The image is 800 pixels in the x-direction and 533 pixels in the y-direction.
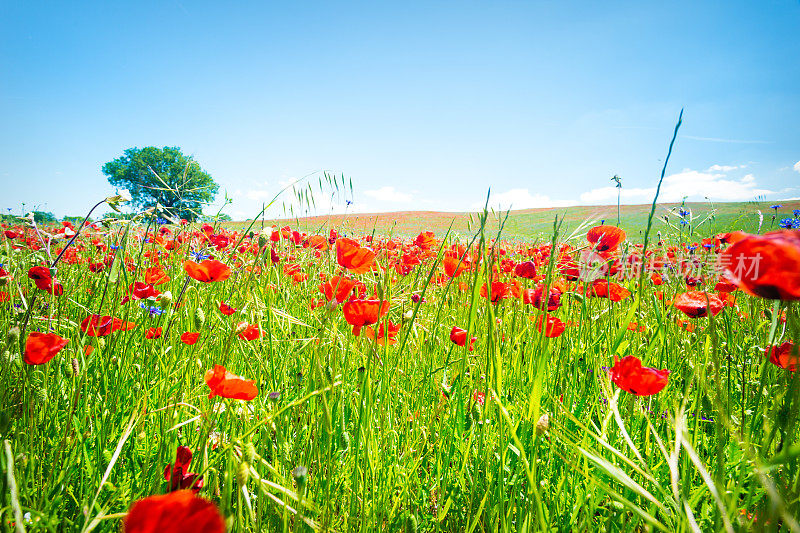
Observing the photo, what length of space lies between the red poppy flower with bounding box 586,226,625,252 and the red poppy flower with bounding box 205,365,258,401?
4.15ft

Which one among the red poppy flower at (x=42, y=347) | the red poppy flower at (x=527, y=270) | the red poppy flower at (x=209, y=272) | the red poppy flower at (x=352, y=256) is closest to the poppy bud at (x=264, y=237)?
the red poppy flower at (x=209, y=272)

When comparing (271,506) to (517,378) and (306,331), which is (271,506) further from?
(306,331)

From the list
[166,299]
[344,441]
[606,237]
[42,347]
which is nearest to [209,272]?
[166,299]

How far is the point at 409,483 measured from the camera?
3.07 feet

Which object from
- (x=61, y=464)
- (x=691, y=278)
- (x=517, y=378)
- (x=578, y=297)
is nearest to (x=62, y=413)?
(x=61, y=464)

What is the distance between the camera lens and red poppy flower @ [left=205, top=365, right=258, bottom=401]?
69cm

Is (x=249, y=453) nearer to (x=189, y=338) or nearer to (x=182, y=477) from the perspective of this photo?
(x=182, y=477)

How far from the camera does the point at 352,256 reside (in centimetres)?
109

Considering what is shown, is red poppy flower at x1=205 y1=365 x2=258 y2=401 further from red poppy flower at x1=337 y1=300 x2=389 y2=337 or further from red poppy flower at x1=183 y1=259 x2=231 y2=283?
red poppy flower at x1=183 y1=259 x2=231 y2=283

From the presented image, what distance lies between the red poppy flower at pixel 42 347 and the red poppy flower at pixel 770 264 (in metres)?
1.29

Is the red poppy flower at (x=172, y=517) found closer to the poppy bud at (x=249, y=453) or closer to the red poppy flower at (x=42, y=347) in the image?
the poppy bud at (x=249, y=453)

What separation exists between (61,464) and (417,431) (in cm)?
90

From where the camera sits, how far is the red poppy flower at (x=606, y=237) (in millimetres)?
1406

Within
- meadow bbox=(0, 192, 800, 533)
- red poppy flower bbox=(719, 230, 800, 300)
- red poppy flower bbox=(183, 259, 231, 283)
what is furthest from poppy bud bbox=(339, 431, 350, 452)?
red poppy flower bbox=(719, 230, 800, 300)
